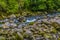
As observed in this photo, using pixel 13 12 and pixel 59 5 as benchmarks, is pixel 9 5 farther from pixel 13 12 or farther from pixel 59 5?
pixel 59 5

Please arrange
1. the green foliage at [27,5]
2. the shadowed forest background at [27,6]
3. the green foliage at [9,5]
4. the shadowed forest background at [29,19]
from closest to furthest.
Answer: the shadowed forest background at [29,19], the green foliage at [9,5], the shadowed forest background at [27,6], the green foliage at [27,5]

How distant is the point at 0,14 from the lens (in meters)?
42.0

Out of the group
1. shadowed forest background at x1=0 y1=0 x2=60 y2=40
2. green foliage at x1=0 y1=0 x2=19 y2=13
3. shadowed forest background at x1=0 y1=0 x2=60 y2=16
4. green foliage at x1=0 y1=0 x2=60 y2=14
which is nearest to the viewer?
shadowed forest background at x1=0 y1=0 x2=60 y2=40

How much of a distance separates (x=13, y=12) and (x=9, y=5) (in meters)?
1.87

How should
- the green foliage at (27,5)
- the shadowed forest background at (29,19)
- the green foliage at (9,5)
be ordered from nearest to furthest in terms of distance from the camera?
1. the shadowed forest background at (29,19)
2. the green foliage at (9,5)
3. the green foliage at (27,5)

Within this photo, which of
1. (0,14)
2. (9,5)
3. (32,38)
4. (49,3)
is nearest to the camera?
(32,38)

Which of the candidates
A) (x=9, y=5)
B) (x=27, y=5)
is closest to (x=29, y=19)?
(x=9, y=5)

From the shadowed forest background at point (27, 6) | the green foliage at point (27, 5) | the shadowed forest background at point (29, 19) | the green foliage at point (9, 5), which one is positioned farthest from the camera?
the green foliage at point (27, 5)

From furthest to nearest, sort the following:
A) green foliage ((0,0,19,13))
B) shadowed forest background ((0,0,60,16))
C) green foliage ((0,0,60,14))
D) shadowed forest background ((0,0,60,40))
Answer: green foliage ((0,0,60,14)) < shadowed forest background ((0,0,60,16)) < green foliage ((0,0,19,13)) < shadowed forest background ((0,0,60,40))

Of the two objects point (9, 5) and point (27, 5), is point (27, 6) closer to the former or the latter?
point (27, 5)

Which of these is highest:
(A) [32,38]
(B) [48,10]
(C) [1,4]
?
(A) [32,38]

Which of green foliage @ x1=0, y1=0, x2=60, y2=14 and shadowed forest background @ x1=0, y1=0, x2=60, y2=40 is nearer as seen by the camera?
shadowed forest background @ x1=0, y1=0, x2=60, y2=40

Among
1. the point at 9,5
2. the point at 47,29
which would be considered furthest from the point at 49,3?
the point at 47,29

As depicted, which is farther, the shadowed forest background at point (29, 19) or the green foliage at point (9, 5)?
the green foliage at point (9, 5)
